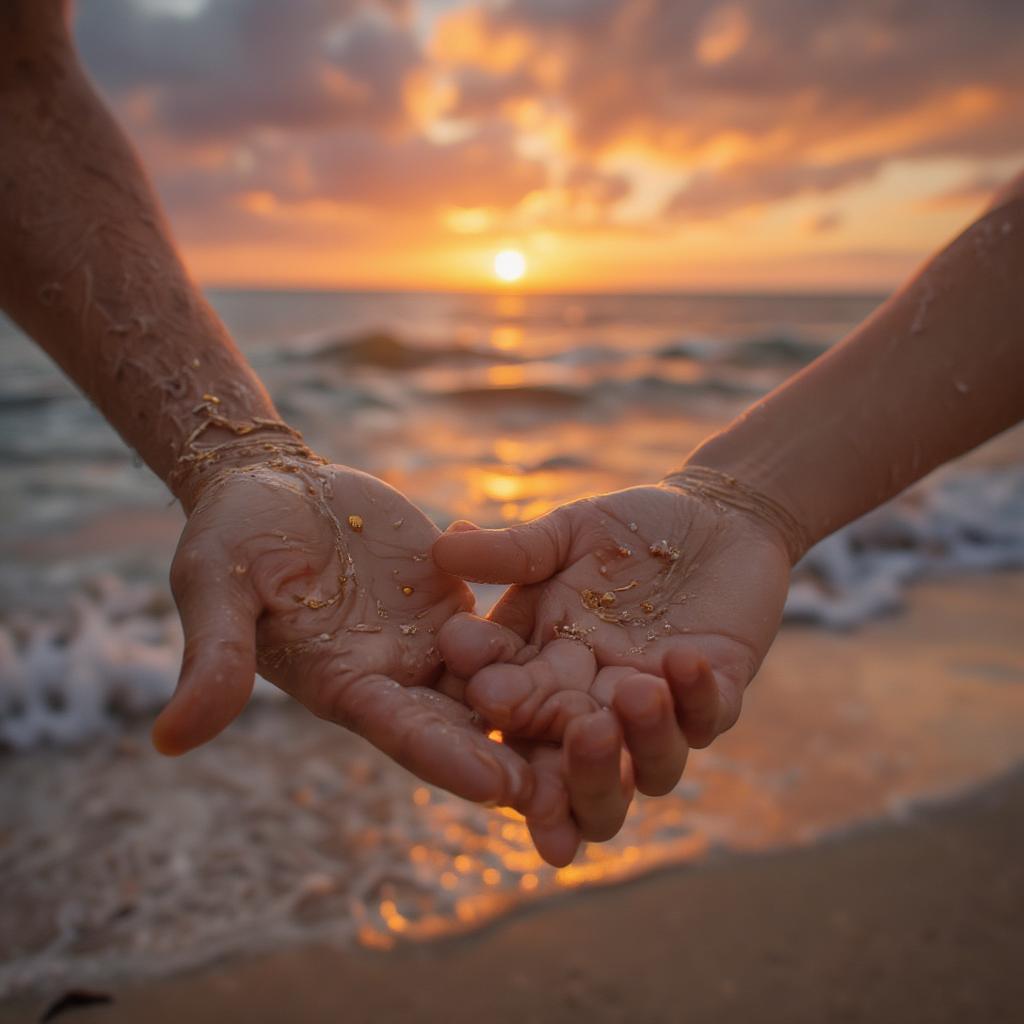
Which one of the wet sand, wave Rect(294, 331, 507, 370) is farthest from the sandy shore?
wave Rect(294, 331, 507, 370)

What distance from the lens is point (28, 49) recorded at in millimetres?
2064

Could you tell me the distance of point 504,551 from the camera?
1.65 meters

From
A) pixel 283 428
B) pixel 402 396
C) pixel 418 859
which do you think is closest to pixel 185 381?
pixel 283 428

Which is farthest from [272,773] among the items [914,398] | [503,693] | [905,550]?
[905,550]

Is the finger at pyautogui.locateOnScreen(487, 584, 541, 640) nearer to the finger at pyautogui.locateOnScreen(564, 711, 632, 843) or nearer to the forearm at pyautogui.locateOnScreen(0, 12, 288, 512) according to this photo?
the finger at pyautogui.locateOnScreen(564, 711, 632, 843)

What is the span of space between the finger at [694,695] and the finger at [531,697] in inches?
6.9

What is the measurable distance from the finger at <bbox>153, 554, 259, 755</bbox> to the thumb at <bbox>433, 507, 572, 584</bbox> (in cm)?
39

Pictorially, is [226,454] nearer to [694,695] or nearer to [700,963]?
[694,695]

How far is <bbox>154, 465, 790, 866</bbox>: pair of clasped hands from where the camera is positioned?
1279 mm

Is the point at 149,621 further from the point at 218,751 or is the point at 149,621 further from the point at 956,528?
the point at 956,528

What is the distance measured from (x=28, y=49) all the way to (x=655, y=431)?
797 centimetres

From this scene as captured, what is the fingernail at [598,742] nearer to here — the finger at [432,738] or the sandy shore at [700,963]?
the finger at [432,738]

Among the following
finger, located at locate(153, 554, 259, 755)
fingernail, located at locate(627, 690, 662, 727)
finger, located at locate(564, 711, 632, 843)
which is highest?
finger, located at locate(153, 554, 259, 755)

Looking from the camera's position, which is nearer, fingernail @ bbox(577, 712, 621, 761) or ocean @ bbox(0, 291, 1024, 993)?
fingernail @ bbox(577, 712, 621, 761)
